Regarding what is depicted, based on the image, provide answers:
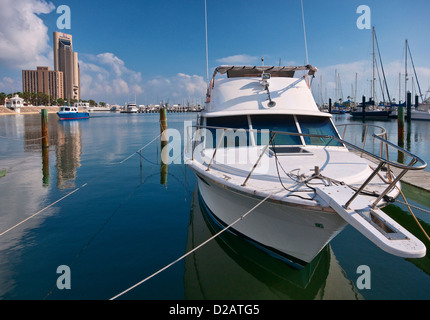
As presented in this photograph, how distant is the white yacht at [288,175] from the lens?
3.72 meters

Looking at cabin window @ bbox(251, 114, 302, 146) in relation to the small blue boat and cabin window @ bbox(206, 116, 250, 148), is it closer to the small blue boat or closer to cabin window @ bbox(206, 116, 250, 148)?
cabin window @ bbox(206, 116, 250, 148)

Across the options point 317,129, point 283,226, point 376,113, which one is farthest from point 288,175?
point 376,113

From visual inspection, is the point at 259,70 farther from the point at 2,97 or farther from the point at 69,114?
the point at 2,97

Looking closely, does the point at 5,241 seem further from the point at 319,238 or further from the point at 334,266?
the point at 334,266

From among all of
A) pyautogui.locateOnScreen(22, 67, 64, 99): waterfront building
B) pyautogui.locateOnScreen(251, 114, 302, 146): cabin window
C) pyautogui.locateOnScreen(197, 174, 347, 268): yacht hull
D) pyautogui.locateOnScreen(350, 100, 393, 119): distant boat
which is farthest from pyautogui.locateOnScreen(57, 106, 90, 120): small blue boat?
pyautogui.locateOnScreen(22, 67, 64, 99): waterfront building

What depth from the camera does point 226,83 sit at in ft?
26.7

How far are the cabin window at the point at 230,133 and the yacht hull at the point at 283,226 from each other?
1328 millimetres

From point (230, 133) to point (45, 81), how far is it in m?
223

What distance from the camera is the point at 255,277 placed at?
5250 mm

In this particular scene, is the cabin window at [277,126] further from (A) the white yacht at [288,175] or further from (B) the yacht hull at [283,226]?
(B) the yacht hull at [283,226]

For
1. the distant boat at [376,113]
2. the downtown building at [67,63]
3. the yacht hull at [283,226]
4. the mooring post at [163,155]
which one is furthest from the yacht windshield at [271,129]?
the downtown building at [67,63]

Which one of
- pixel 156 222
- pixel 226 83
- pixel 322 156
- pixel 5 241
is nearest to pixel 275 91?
pixel 226 83
